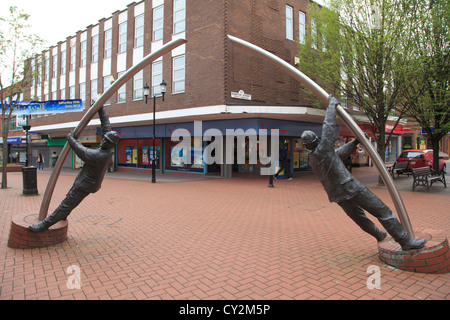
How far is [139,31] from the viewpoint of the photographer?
68.2ft

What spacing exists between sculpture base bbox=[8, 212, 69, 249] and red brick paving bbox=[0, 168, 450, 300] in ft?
0.43

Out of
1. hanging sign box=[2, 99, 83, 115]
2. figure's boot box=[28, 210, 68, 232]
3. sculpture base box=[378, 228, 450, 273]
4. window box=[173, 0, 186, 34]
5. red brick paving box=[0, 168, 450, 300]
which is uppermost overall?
window box=[173, 0, 186, 34]

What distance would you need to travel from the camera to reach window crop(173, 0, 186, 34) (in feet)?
57.8

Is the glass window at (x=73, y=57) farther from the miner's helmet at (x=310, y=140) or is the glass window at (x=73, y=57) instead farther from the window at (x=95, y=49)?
the miner's helmet at (x=310, y=140)

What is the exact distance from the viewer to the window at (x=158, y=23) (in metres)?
19.1

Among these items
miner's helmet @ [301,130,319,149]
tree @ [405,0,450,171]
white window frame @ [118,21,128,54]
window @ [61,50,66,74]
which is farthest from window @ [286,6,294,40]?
window @ [61,50,66,74]

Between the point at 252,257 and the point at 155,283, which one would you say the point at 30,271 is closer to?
the point at 155,283

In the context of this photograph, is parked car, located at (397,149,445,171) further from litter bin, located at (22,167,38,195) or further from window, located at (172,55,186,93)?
litter bin, located at (22,167,38,195)

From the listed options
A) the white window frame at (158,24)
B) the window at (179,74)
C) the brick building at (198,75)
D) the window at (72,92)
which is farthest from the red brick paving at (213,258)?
the window at (72,92)

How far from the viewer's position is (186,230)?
20.6ft

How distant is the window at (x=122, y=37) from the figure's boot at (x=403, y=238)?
2186 cm

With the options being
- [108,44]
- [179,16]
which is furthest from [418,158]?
[108,44]

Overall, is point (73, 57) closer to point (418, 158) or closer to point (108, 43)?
point (108, 43)

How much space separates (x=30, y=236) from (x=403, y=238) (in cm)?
560
